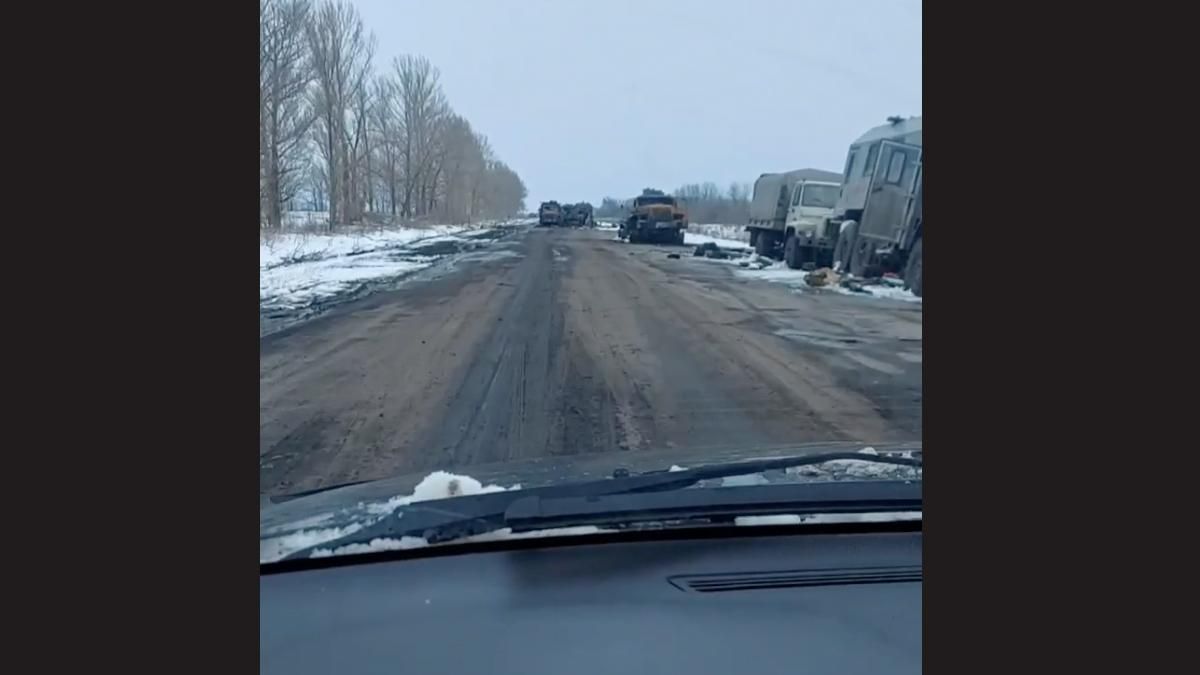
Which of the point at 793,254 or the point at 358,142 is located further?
the point at 358,142

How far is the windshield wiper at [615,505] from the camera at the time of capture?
284 cm

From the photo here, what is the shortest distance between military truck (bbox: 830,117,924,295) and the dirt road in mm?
2988

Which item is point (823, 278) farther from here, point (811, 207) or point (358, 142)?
point (358, 142)

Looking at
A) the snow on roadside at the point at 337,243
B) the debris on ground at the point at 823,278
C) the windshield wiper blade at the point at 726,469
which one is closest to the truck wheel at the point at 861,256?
the debris on ground at the point at 823,278

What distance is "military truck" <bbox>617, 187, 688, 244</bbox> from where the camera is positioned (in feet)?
129

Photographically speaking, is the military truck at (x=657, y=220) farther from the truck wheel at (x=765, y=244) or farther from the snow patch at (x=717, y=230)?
the truck wheel at (x=765, y=244)

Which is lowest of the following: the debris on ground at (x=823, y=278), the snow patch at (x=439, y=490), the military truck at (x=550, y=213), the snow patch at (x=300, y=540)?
the debris on ground at (x=823, y=278)

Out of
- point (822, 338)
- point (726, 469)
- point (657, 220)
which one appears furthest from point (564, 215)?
point (726, 469)

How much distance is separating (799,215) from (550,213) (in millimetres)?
40288

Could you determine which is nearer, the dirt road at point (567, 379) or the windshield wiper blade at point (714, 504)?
the windshield wiper blade at point (714, 504)

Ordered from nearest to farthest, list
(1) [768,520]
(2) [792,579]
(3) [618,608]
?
(3) [618,608]
(2) [792,579]
(1) [768,520]

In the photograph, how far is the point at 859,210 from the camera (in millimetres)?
20625

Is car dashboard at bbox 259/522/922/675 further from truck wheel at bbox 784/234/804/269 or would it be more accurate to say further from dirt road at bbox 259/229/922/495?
truck wheel at bbox 784/234/804/269

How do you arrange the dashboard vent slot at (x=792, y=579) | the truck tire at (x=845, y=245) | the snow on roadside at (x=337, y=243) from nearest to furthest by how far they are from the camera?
the dashboard vent slot at (x=792, y=579), the truck tire at (x=845, y=245), the snow on roadside at (x=337, y=243)
